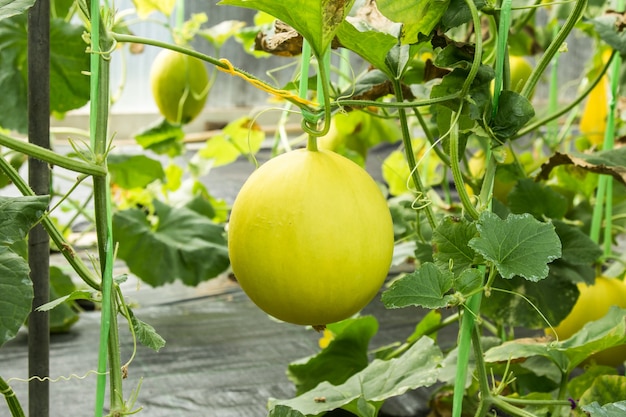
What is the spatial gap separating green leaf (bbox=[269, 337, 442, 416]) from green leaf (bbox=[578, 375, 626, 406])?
0.15 m

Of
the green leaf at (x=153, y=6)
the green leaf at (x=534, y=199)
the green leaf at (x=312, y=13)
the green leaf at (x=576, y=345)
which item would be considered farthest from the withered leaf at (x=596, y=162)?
the green leaf at (x=153, y=6)

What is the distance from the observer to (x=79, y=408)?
1.11m

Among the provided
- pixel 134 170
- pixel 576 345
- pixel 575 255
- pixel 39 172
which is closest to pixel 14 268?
pixel 39 172

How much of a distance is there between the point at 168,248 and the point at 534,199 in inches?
26.1

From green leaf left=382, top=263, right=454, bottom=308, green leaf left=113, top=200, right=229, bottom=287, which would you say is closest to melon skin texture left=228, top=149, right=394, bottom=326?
green leaf left=382, top=263, right=454, bottom=308

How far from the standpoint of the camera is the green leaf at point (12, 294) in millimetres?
588

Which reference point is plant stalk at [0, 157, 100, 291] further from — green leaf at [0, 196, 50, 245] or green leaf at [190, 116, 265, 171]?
green leaf at [190, 116, 265, 171]

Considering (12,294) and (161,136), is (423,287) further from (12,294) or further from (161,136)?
(161,136)

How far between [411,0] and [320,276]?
0.72 feet

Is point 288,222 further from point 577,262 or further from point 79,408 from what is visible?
point 79,408

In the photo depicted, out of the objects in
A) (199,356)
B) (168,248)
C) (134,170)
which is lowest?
(199,356)

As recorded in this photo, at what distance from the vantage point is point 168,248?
144 centimetres

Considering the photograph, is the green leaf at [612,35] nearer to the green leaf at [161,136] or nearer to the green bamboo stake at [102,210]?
the green bamboo stake at [102,210]

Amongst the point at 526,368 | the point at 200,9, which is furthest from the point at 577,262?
the point at 200,9
